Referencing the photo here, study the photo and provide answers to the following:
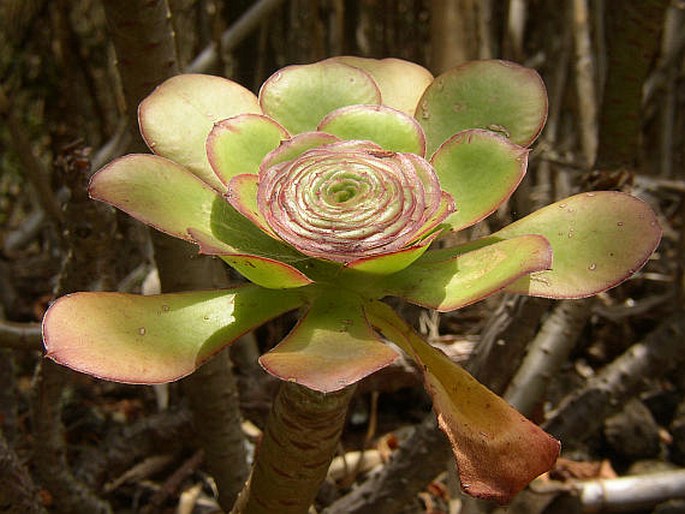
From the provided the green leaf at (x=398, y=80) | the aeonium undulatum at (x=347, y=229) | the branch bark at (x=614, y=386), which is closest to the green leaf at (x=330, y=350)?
the aeonium undulatum at (x=347, y=229)

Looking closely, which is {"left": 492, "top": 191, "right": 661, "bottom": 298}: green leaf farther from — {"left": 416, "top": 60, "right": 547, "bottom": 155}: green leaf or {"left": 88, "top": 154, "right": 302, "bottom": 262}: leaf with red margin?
{"left": 88, "top": 154, "right": 302, "bottom": 262}: leaf with red margin

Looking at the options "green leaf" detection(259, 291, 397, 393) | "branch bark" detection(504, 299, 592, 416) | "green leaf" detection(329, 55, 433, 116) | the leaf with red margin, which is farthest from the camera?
"branch bark" detection(504, 299, 592, 416)

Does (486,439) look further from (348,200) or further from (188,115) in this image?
(188,115)

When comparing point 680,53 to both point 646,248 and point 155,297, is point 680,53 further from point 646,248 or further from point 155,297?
point 155,297

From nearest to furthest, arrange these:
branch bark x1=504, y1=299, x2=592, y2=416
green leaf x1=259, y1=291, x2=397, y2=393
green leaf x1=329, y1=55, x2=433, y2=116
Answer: green leaf x1=259, y1=291, x2=397, y2=393 → green leaf x1=329, y1=55, x2=433, y2=116 → branch bark x1=504, y1=299, x2=592, y2=416

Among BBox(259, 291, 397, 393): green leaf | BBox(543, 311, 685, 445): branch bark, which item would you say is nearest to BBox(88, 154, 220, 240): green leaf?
BBox(259, 291, 397, 393): green leaf

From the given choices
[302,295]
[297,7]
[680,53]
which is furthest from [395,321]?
[680,53]

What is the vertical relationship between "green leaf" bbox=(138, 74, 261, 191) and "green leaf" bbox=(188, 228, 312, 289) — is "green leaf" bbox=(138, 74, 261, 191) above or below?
above
